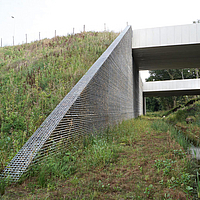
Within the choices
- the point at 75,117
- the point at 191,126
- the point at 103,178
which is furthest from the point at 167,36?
the point at 103,178

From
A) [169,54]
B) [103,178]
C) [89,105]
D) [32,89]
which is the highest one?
[169,54]

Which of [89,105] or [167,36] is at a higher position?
[167,36]

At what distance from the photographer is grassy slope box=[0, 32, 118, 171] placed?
11.1ft

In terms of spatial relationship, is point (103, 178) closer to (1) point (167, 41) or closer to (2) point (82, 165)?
(2) point (82, 165)

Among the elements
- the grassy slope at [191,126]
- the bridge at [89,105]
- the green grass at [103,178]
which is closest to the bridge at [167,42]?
the bridge at [89,105]

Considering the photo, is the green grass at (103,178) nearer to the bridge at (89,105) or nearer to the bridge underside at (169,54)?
the bridge at (89,105)

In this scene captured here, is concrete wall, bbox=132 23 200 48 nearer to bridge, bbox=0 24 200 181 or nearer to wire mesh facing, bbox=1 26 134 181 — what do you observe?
bridge, bbox=0 24 200 181

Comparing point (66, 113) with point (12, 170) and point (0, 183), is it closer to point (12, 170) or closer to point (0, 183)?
point (12, 170)

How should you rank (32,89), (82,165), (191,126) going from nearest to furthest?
1. (82,165)
2. (32,89)
3. (191,126)

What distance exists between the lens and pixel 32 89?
469 cm

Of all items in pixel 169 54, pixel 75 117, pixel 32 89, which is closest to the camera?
pixel 75 117

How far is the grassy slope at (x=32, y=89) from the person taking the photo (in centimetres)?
339

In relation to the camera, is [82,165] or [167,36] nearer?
[82,165]

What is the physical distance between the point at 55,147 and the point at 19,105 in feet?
6.23
